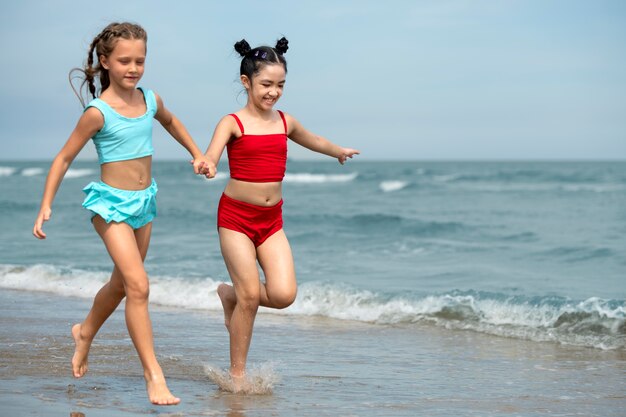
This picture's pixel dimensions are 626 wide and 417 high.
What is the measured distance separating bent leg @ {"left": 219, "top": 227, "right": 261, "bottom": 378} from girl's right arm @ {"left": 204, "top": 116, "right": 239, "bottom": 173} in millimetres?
502

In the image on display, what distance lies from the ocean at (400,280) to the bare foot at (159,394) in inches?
26.1

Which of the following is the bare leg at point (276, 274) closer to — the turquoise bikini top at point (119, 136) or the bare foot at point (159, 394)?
the bare foot at point (159, 394)

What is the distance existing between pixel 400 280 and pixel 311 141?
5.81m

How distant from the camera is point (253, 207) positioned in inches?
202

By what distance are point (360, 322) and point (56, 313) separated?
2878 millimetres

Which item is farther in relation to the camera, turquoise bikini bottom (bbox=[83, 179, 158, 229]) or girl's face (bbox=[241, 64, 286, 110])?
girl's face (bbox=[241, 64, 286, 110])

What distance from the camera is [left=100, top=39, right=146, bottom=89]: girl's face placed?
4512mm

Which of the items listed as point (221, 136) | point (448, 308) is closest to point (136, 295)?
point (221, 136)

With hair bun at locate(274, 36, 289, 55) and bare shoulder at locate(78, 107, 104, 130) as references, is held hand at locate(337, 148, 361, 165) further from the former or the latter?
bare shoulder at locate(78, 107, 104, 130)

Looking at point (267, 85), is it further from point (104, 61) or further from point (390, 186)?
point (390, 186)

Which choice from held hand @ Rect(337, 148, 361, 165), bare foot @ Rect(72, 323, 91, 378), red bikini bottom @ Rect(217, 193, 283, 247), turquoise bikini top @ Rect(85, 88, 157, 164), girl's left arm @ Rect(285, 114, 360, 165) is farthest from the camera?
held hand @ Rect(337, 148, 361, 165)

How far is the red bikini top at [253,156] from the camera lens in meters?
5.14

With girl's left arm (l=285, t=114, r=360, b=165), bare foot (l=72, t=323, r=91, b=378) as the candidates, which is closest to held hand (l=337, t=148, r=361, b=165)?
girl's left arm (l=285, t=114, r=360, b=165)

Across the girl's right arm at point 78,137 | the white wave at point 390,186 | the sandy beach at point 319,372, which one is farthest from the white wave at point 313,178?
the girl's right arm at point 78,137
